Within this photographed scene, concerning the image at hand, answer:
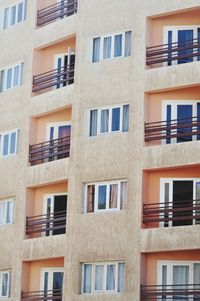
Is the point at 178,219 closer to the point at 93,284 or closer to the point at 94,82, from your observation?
the point at 93,284

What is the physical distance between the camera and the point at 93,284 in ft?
112

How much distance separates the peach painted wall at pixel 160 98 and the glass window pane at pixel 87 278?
5.82 m

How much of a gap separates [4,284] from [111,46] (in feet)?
34.1

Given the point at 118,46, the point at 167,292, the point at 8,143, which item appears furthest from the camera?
the point at 8,143

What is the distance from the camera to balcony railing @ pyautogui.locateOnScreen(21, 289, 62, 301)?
35562 mm

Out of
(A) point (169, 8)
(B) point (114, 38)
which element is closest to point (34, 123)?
(B) point (114, 38)

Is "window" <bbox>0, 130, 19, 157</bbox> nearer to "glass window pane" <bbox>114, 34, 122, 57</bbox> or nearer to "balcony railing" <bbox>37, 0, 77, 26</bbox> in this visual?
"balcony railing" <bbox>37, 0, 77, 26</bbox>

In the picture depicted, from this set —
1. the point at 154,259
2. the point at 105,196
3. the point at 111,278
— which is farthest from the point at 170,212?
the point at 111,278

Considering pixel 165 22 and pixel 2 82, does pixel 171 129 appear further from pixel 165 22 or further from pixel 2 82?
pixel 2 82

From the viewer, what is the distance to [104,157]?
115 ft

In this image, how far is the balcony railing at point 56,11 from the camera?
38938mm

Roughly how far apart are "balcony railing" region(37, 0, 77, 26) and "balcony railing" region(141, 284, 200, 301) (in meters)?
12.2

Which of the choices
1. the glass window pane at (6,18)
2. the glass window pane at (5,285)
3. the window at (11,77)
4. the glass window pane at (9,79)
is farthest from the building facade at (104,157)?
the glass window pane at (6,18)

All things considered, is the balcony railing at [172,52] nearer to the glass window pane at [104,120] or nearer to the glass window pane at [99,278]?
the glass window pane at [104,120]
